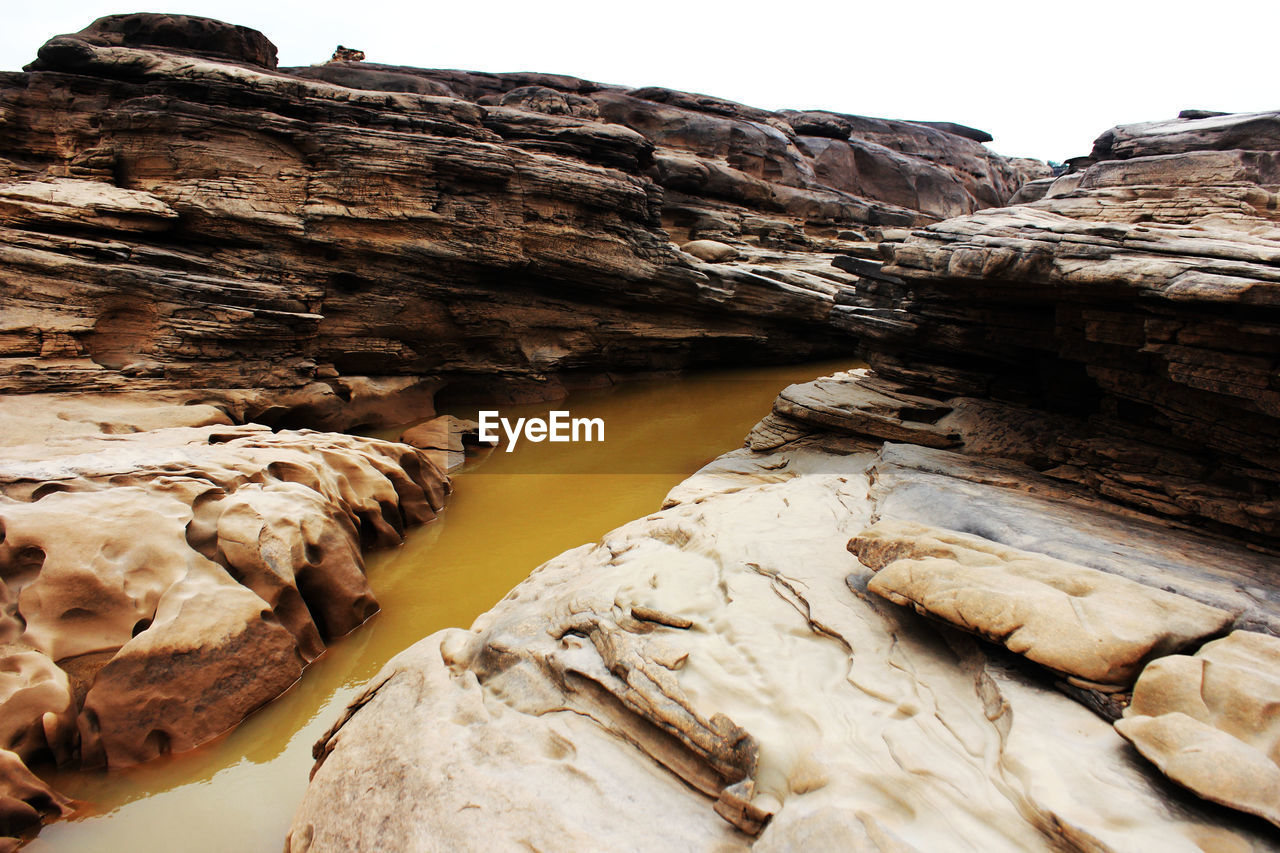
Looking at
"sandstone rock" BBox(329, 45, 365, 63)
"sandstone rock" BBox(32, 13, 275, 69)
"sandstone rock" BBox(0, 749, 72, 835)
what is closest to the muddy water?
"sandstone rock" BBox(0, 749, 72, 835)

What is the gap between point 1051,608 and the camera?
125 inches

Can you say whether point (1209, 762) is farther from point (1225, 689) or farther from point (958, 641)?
point (958, 641)

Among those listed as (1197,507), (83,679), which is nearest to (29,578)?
(83,679)

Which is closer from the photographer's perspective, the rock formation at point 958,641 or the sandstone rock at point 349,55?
the rock formation at point 958,641

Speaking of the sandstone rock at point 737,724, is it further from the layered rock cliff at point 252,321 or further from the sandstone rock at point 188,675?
the sandstone rock at point 188,675

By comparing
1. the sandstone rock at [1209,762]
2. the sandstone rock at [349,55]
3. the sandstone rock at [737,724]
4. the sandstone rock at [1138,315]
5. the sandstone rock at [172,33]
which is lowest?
the sandstone rock at [737,724]

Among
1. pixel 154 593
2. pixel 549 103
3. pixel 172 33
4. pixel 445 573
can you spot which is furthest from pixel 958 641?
pixel 172 33

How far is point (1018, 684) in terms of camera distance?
10.0 feet

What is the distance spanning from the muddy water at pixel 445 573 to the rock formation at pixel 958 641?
78cm

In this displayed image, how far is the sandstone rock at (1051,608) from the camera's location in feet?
9.60

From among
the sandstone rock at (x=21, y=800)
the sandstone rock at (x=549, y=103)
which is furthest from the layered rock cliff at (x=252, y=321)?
the sandstone rock at (x=549, y=103)

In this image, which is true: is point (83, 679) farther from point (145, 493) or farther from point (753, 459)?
point (753, 459)

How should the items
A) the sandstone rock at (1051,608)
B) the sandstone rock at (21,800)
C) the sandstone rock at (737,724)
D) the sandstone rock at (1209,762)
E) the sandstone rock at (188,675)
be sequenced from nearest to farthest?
the sandstone rock at (1209,762) < the sandstone rock at (737,724) < the sandstone rock at (1051,608) < the sandstone rock at (21,800) < the sandstone rock at (188,675)

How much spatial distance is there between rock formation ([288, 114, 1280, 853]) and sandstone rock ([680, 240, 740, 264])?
8.49m
